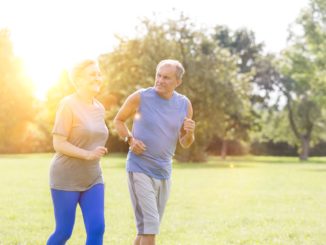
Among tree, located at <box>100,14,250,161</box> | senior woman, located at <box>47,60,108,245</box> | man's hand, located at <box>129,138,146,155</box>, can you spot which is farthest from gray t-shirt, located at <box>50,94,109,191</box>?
tree, located at <box>100,14,250,161</box>

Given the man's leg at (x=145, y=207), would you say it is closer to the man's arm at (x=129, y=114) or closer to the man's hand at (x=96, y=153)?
the man's arm at (x=129, y=114)

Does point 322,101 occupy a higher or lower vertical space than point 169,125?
higher

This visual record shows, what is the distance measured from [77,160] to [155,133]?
81 centimetres

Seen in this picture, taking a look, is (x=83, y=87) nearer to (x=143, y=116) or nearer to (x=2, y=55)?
(x=143, y=116)

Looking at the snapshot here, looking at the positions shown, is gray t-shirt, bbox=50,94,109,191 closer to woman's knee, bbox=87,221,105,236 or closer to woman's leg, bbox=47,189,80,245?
woman's leg, bbox=47,189,80,245

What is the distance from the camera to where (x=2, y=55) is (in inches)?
2771

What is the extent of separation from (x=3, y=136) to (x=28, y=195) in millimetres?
51076

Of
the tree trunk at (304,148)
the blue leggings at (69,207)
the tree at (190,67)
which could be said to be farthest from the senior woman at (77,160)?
the tree trunk at (304,148)

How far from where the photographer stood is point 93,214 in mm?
6262

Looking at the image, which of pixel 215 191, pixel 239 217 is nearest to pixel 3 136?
pixel 215 191

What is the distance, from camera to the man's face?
6.68 m

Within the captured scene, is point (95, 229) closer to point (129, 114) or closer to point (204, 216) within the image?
point (129, 114)

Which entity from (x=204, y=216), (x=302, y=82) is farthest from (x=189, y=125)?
(x=302, y=82)

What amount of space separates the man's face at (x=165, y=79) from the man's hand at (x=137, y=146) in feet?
1.80
